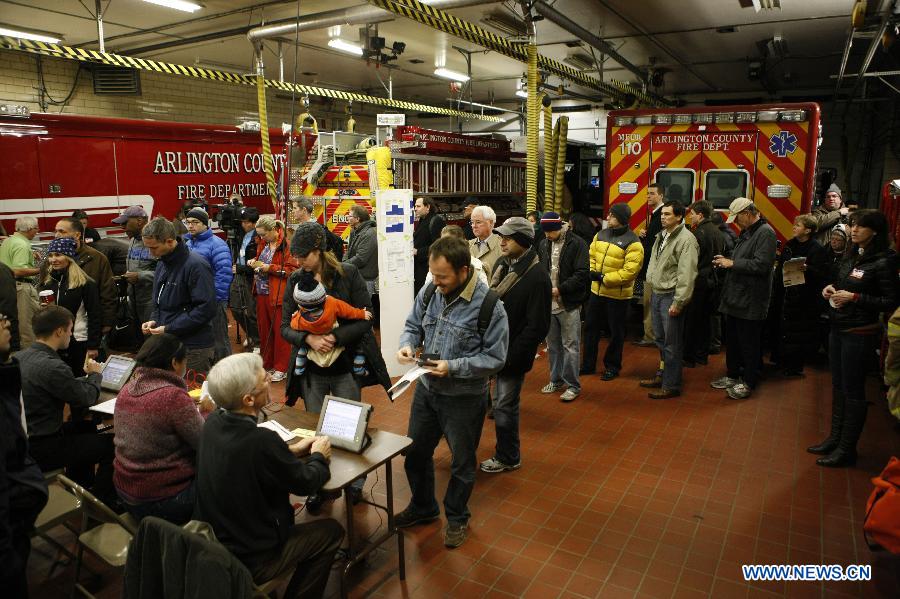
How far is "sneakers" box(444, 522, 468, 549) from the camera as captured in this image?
3754mm

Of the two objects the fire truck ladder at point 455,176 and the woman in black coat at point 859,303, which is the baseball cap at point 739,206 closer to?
the woman in black coat at point 859,303

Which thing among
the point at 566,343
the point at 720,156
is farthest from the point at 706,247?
the point at 566,343

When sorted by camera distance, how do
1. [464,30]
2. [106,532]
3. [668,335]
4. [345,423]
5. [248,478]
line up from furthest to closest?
1. [464,30]
2. [668,335]
3. [345,423]
4. [106,532]
5. [248,478]

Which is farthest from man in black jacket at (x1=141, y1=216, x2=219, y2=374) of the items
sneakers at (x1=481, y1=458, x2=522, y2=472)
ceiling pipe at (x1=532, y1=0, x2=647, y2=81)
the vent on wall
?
the vent on wall

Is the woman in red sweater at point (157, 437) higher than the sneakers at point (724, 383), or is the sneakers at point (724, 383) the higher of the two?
the woman in red sweater at point (157, 437)

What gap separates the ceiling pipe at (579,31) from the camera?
27.7 feet

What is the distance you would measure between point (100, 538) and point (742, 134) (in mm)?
7802

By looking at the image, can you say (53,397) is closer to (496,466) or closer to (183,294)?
(183,294)

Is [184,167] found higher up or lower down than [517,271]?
higher up

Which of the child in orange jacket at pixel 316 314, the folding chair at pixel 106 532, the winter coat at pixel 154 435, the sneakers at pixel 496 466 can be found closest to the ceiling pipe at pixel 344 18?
the child in orange jacket at pixel 316 314

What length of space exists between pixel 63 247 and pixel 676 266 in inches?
220

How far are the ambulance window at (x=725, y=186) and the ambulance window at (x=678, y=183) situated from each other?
8.0 inches

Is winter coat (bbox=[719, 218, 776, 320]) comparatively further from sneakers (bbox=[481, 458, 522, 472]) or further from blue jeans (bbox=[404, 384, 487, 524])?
blue jeans (bbox=[404, 384, 487, 524])

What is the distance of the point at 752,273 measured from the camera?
5.86m
